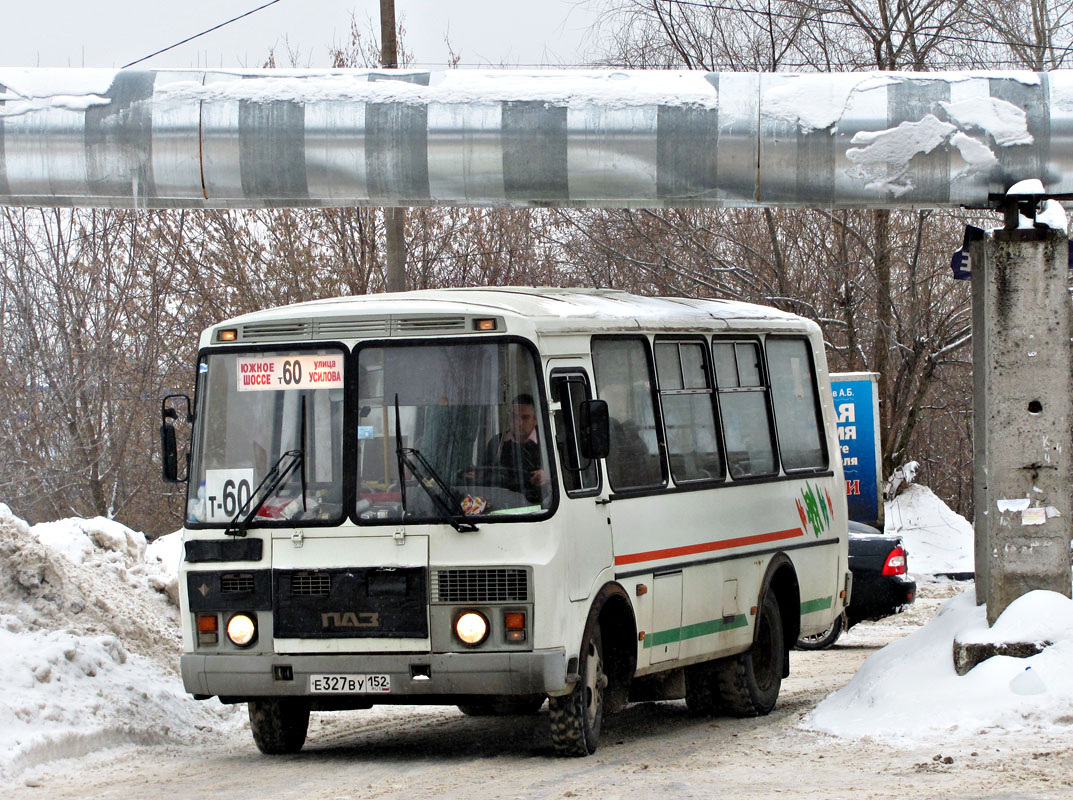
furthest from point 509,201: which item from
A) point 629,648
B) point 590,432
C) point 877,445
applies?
point 877,445

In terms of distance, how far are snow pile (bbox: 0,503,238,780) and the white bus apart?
119 cm

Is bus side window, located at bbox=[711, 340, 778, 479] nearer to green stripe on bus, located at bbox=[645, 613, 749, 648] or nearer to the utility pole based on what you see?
green stripe on bus, located at bbox=[645, 613, 749, 648]

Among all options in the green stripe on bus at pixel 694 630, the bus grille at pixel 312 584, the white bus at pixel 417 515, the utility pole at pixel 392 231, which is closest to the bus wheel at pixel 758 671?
the green stripe on bus at pixel 694 630

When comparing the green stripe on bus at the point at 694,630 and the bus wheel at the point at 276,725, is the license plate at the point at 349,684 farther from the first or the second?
the green stripe on bus at the point at 694,630

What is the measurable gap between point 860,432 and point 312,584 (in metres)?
14.2

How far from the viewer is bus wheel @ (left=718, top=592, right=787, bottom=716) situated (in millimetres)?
12086

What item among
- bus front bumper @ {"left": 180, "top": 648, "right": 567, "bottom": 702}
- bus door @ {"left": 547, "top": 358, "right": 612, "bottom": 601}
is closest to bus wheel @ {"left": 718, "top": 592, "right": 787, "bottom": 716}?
bus door @ {"left": 547, "top": 358, "right": 612, "bottom": 601}

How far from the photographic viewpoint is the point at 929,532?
26.0m

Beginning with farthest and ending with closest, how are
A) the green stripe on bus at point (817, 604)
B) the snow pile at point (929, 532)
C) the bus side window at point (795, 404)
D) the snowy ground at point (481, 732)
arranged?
the snow pile at point (929, 532) < the green stripe on bus at point (817, 604) < the bus side window at point (795, 404) < the snowy ground at point (481, 732)

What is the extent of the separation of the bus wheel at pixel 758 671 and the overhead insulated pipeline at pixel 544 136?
11.3 ft

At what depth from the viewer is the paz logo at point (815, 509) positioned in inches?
514

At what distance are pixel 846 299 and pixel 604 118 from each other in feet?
51.1

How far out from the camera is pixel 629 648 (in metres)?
10.3

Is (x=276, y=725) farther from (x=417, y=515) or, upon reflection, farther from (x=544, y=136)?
(x=544, y=136)
